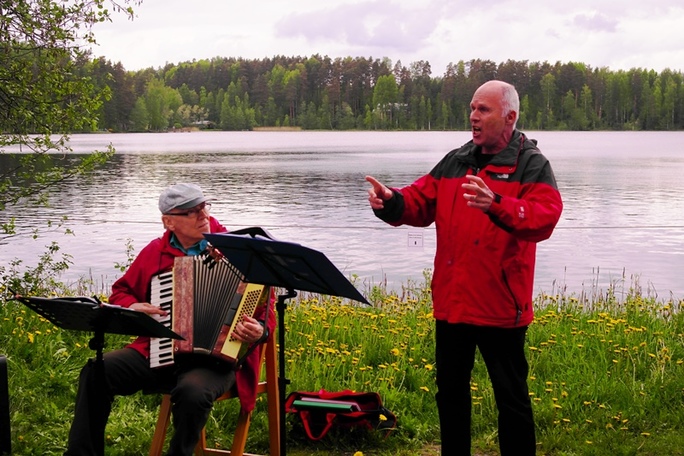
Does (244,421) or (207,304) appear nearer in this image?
(207,304)

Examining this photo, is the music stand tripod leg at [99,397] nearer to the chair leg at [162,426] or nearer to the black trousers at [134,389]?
the black trousers at [134,389]

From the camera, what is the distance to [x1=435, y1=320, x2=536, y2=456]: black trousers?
170 inches

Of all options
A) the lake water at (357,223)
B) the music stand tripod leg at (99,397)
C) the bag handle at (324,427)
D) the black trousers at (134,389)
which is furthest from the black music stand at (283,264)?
the lake water at (357,223)

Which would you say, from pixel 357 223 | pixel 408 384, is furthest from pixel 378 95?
pixel 408 384

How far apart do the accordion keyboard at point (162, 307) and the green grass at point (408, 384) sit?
0.88 m

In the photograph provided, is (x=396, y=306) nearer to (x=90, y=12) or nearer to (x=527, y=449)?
(x=90, y=12)

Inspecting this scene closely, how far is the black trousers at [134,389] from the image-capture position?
4.29 metres

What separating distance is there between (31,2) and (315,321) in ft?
12.5

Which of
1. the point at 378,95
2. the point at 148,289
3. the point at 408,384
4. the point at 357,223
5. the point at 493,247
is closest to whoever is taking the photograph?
the point at 493,247

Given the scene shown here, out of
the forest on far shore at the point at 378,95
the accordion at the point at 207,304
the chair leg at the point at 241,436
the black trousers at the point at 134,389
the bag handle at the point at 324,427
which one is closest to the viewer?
the black trousers at the point at 134,389

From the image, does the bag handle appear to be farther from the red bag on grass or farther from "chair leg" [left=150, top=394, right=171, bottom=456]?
"chair leg" [left=150, top=394, right=171, bottom=456]

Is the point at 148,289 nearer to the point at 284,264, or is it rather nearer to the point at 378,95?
the point at 284,264

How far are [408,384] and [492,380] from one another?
1.91 m

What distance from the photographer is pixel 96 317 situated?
12.7ft
